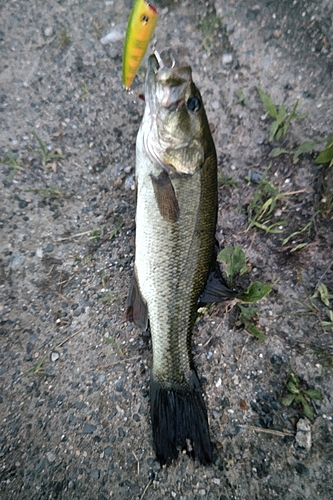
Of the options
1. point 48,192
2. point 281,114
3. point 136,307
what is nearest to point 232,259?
point 136,307

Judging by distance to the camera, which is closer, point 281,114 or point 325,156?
point 325,156

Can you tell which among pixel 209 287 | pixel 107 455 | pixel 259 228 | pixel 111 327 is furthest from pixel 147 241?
pixel 107 455

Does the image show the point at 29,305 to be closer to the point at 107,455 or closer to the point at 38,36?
the point at 107,455

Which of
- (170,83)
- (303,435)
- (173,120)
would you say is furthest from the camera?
(303,435)

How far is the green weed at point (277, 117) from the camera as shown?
2.59 m

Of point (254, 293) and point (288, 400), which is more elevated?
point (254, 293)

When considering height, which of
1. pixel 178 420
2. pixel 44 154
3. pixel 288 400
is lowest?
pixel 178 420

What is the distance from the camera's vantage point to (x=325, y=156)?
2.44 m

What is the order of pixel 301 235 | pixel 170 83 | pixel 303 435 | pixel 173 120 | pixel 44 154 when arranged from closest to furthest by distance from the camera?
pixel 170 83 → pixel 173 120 → pixel 303 435 → pixel 301 235 → pixel 44 154

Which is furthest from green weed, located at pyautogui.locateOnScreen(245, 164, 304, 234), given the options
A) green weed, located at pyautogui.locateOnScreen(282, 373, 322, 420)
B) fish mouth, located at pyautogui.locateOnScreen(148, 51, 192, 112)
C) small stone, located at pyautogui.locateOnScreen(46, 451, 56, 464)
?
small stone, located at pyautogui.locateOnScreen(46, 451, 56, 464)

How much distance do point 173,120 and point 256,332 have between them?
1.66m

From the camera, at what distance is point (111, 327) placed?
8.20ft

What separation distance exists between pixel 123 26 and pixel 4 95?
1.23m

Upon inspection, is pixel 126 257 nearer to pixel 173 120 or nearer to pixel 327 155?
pixel 173 120
